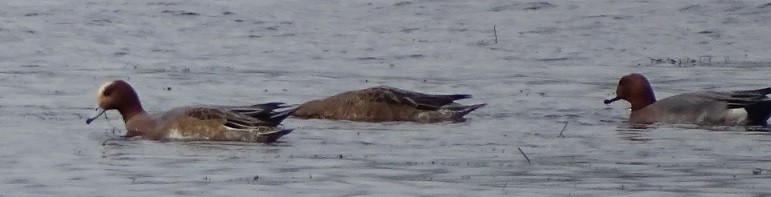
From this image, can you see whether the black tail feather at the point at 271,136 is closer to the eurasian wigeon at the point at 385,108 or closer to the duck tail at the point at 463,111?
the eurasian wigeon at the point at 385,108

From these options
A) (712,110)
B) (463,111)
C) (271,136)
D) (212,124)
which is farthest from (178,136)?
(712,110)

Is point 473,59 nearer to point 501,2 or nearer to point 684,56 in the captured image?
point 684,56

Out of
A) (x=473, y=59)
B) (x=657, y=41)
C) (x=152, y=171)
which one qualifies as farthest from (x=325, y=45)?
(x=152, y=171)

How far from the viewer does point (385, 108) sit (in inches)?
517

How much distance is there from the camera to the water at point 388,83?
946 cm

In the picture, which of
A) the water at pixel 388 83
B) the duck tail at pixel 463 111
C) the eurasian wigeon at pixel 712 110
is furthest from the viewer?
the duck tail at pixel 463 111

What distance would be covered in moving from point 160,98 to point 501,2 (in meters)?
9.46

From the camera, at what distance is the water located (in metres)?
9.46

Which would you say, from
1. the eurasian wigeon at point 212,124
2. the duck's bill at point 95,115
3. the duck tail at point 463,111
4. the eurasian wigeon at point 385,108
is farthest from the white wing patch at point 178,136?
the duck tail at point 463,111

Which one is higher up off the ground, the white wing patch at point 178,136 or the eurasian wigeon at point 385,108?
the white wing patch at point 178,136

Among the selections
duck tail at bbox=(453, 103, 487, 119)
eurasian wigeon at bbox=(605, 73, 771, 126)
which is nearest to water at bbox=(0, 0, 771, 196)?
duck tail at bbox=(453, 103, 487, 119)

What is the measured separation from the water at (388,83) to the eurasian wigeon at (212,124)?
15cm

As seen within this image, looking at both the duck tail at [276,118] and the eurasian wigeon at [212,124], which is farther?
the duck tail at [276,118]

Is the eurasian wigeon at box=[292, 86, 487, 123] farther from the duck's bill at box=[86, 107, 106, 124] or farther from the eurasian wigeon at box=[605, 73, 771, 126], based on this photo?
the duck's bill at box=[86, 107, 106, 124]
